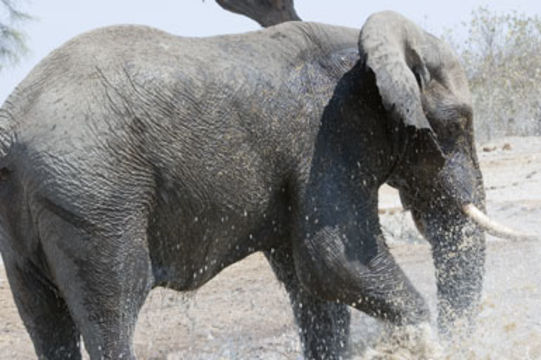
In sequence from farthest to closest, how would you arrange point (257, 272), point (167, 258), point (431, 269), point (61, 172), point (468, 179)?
point (257, 272), point (431, 269), point (468, 179), point (167, 258), point (61, 172)

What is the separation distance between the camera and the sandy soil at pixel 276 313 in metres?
5.38

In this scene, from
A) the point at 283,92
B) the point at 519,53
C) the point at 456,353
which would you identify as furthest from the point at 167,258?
the point at 519,53

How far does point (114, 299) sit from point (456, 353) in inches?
71.7

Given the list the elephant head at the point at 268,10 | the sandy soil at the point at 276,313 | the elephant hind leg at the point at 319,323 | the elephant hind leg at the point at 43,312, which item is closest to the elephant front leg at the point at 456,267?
the sandy soil at the point at 276,313

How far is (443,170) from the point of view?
4.83 m

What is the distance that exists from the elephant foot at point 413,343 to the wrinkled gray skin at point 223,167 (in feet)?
0.17

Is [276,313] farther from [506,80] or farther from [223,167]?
[506,80]

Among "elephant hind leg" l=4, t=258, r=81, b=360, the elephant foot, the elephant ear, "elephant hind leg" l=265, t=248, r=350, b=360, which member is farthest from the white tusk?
"elephant hind leg" l=4, t=258, r=81, b=360

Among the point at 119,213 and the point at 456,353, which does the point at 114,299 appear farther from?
the point at 456,353

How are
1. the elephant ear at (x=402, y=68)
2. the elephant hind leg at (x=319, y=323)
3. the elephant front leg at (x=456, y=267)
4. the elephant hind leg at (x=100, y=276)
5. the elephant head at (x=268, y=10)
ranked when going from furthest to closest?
1. the elephant head at (x=268, y=10)
2. the elephant hind leg at (x=319, y=323)
3. the elephant front leg at (x=456, y=267)
4. the elephant ear at (x=402, y=68)
5. the elephant hind leg at (x=100, y=276)

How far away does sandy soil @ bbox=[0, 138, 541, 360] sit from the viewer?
17.6 feet

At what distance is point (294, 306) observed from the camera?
516cm

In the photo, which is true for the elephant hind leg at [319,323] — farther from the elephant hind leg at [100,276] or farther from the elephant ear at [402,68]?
the elephant hind leg at [100,276]

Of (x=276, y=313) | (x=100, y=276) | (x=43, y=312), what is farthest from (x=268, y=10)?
(x=100, y=276)
